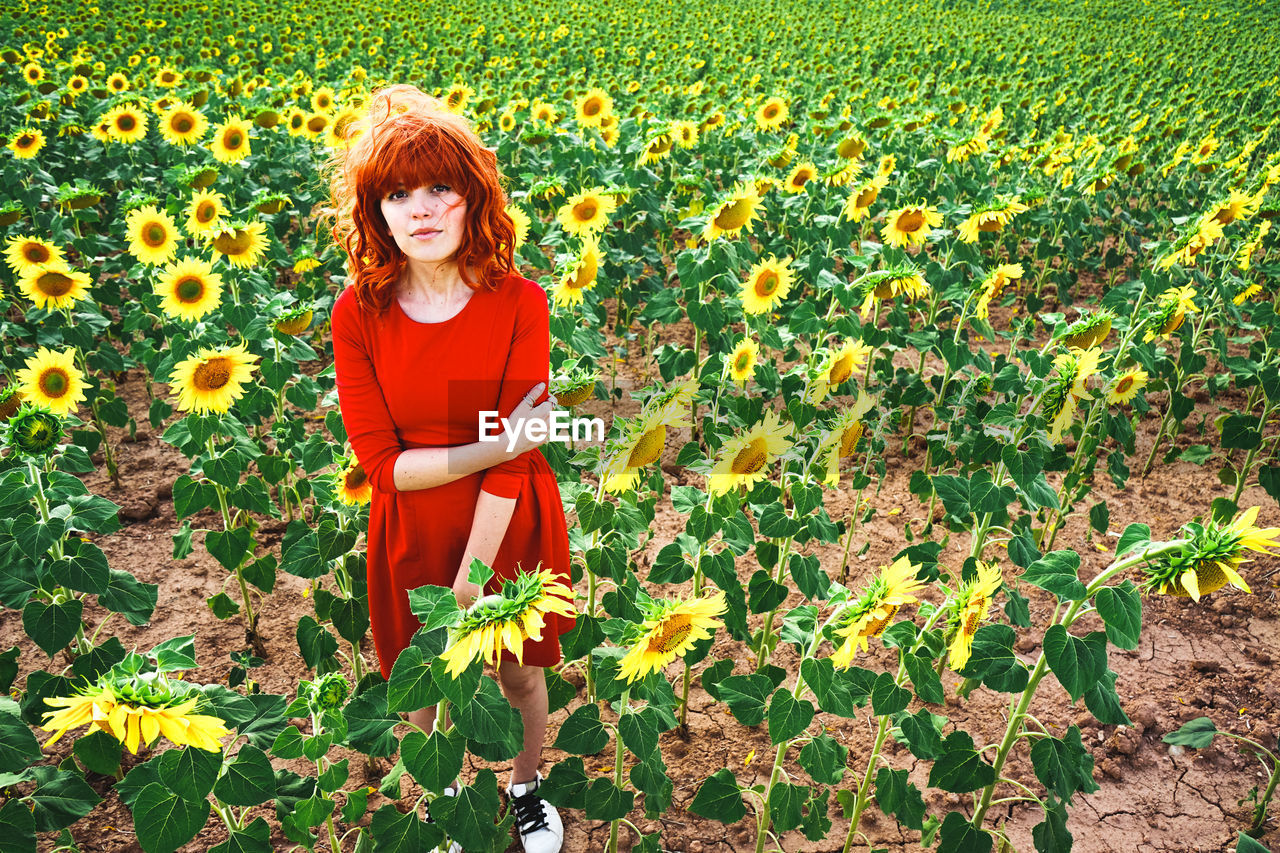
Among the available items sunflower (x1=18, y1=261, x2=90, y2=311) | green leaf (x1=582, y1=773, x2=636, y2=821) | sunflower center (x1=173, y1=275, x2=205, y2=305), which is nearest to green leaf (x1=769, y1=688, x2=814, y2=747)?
green leaf (x1=582, y1=773, x2=636, y2=821)

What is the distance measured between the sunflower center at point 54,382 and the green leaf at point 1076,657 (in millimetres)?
2981

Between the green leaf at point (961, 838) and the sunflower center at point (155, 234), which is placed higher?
the sunflower center at point (155, 234)

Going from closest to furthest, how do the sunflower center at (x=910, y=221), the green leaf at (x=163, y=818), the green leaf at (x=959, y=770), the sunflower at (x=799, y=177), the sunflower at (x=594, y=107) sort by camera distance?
the green leaf at (x=163, y=818) < the green leaf at (x=959, y=770) < the sunflower center at (x=910, y=221) < the sunflower at (x=799, y=177) < the sunflower at (x=594, y=107)

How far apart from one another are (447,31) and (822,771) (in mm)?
13438

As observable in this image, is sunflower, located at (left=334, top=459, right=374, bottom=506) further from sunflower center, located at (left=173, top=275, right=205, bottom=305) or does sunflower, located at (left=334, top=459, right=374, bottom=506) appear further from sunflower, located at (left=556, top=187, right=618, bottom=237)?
sunflower, located at (left=556, top=187, right=618, bottom=237)

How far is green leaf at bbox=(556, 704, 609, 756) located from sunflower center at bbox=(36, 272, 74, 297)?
117 inches

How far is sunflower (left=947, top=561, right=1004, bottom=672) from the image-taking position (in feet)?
5.53

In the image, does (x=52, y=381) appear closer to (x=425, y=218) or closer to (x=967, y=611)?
(x=425, y=218)

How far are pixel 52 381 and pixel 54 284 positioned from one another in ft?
3.34

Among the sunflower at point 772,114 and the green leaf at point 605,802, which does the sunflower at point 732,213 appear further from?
the sunflower at point 772,114

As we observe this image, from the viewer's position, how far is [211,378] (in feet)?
8.51

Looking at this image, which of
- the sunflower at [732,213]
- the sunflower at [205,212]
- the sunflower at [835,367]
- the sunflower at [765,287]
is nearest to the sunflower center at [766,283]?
the sunflower at [765,287]

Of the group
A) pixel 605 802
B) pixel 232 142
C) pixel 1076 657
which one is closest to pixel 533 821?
pixel 605 802

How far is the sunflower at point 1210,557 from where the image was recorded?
4.58 ft
